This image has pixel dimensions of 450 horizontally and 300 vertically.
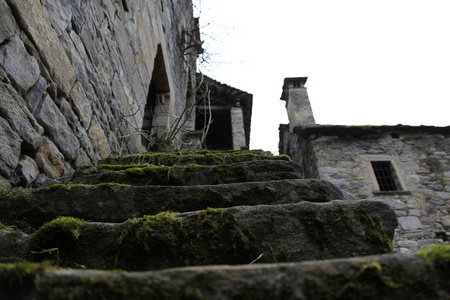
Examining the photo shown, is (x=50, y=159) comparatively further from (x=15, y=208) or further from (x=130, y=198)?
(x=130, y=198)

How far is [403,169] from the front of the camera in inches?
315

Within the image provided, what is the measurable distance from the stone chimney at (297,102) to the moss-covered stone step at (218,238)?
968cm

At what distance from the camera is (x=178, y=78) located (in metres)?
7.00

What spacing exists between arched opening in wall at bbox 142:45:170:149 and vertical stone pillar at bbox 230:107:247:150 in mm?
4270

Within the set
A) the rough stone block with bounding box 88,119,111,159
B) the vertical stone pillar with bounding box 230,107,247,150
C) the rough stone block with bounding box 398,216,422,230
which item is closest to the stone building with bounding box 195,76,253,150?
the vertical stone pillar with bounding box 230,107,247,150

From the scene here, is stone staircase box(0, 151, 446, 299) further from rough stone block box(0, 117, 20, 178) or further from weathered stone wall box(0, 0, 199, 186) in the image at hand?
weathered stone wall box(0, 0, 199, 186)

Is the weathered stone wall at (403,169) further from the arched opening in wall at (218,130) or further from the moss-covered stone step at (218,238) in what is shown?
the moss-covered stone step at (218,238)

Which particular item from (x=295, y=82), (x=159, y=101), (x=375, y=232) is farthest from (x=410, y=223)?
(x=375, y=232)

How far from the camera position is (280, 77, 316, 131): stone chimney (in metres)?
10.9

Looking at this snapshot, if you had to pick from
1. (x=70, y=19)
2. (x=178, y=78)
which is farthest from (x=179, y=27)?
(x=70, y=19)

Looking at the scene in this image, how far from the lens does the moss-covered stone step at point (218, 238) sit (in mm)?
1026

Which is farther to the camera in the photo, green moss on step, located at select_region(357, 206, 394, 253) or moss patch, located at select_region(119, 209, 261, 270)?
green moss on step, located at select_region(357, 206, 394, 253)

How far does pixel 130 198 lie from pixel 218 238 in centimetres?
57

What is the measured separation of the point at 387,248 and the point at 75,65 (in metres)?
2.29
